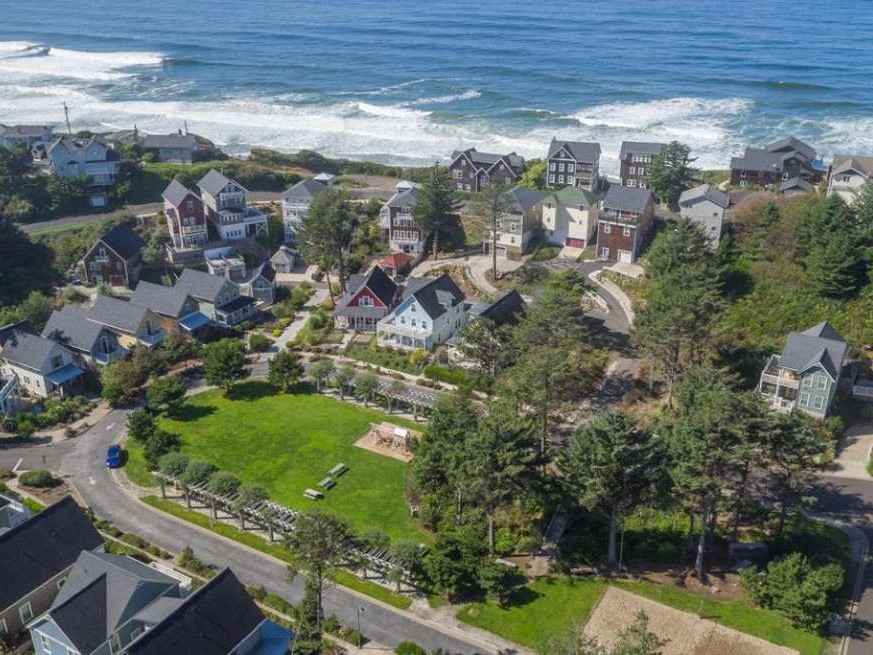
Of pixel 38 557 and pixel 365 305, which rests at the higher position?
pixel 365 305

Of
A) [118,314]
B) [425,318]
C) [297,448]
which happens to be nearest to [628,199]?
[425,318]

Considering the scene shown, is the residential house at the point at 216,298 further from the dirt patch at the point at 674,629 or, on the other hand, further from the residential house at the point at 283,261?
the dirt patch at the point at 674,629

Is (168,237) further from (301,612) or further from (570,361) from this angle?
(301,612)

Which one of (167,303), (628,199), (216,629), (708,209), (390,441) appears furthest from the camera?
(628,199)

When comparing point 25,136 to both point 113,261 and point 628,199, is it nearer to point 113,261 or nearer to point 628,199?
point 113,261

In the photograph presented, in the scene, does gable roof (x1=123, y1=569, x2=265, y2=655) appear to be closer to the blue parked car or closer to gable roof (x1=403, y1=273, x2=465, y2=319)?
the blue parked car

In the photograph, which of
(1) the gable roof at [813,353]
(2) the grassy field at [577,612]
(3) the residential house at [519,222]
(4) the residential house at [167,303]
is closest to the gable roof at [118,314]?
(4) the residential house at [167,303]
